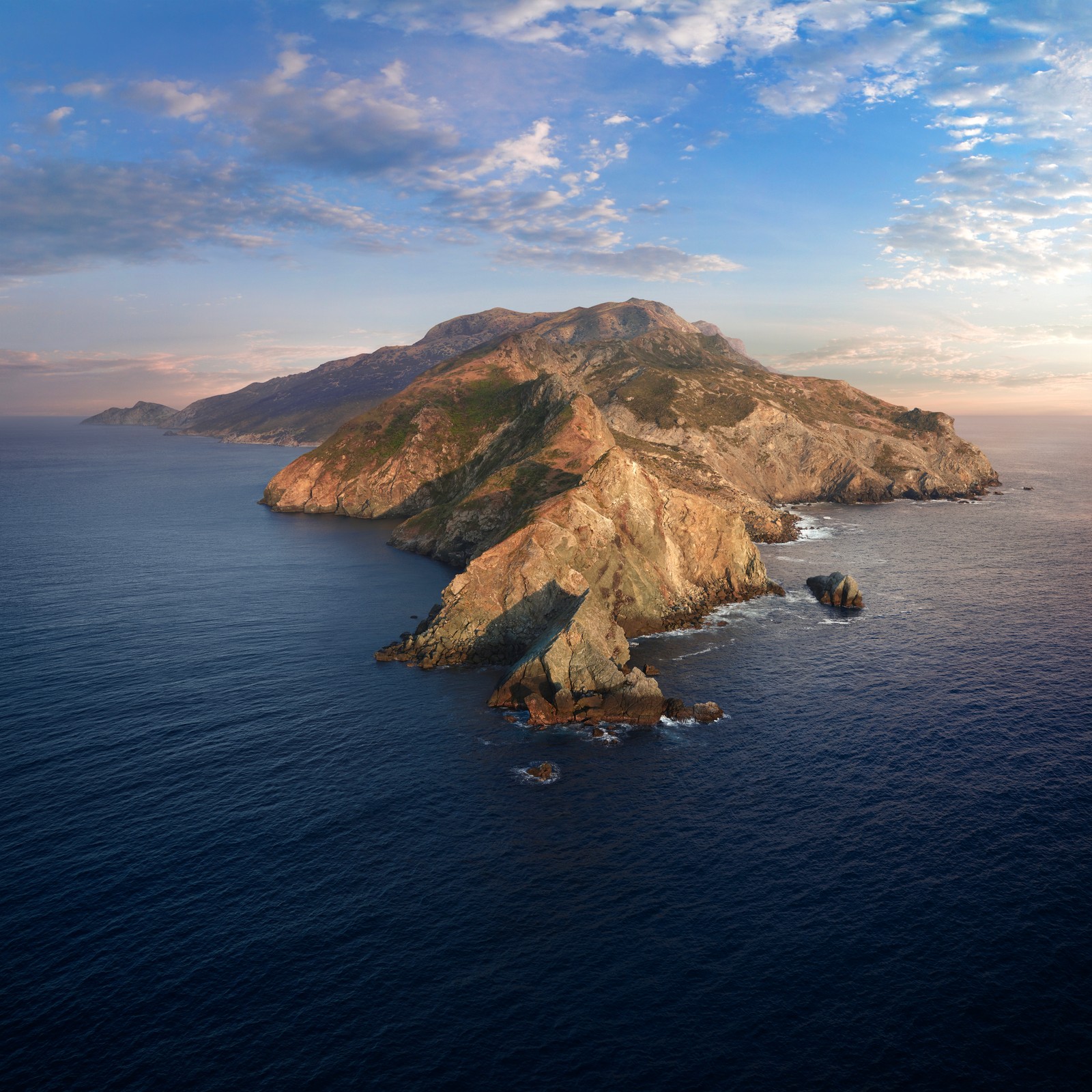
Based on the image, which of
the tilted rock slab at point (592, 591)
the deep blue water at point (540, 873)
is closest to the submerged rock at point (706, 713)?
the deep blue water at point (540, 873)

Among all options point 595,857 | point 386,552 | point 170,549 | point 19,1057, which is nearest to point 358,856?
point 595,857

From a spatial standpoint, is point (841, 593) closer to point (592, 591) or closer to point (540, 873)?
point (592, 591)

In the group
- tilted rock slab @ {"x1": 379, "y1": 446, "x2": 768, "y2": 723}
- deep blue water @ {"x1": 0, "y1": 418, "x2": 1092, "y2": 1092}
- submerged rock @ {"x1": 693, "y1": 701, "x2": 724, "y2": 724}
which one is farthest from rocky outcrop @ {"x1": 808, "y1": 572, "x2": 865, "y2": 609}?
submerged rock @ {"x1": 693, "y1": 701, "x2": 724, "y2": 724}

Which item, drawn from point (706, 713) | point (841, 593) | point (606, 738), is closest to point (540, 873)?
point (606, 738)

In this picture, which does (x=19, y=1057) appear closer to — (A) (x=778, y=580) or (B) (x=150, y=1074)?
(B) (x=150, y=1074)

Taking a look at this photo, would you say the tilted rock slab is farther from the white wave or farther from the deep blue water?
the deep blue water

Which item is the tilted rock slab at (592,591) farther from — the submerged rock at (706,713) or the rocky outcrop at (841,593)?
the rocky outcrop at (841,593)
